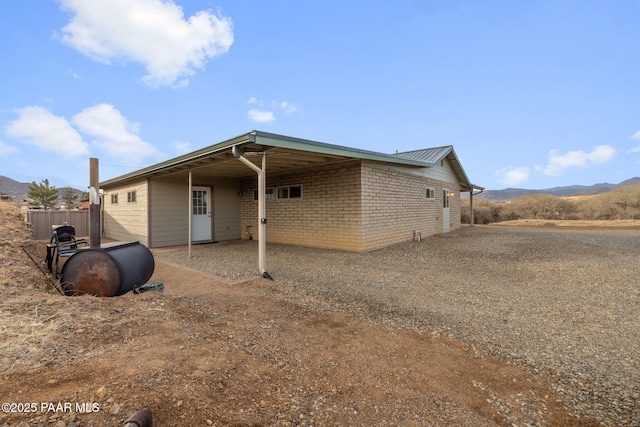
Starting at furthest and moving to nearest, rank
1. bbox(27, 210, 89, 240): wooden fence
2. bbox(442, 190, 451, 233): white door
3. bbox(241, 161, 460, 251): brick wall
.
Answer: bbox(442, 190, 451, 233): white door
bbox(27, 210, 89, 240): wooden fence
bbox(241, 161, 460, 251): brick wall

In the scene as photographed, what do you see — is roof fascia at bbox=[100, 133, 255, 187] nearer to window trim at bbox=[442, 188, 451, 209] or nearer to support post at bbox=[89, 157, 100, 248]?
support post at bbox=[89, 157, 100, 248]

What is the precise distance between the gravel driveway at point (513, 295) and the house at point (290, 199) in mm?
1264

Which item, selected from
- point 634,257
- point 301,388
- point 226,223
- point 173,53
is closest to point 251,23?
point 173,53

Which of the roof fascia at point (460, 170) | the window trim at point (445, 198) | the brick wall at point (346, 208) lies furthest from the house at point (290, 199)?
the window trim at point (445, 198)

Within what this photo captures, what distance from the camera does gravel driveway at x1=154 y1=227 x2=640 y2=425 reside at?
2551 mm

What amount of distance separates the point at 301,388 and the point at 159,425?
95 cm

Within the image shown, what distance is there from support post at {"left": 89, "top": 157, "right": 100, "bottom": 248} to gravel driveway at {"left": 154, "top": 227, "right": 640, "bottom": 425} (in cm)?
227

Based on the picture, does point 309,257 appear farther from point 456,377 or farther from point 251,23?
point 251,23

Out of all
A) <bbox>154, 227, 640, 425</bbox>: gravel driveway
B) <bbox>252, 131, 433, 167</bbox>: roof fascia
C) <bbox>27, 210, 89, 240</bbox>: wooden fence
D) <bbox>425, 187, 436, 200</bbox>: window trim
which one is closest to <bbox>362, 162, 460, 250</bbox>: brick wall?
<bbox>425, 187, 436, 200</bbox>: window trim

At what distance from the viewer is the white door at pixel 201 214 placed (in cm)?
1115

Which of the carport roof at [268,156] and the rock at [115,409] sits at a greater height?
the carport roof at [268,156]

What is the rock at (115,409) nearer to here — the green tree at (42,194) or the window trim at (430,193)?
the window trim at (430,193)

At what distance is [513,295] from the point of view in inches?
185

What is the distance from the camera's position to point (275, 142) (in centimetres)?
→ 559
